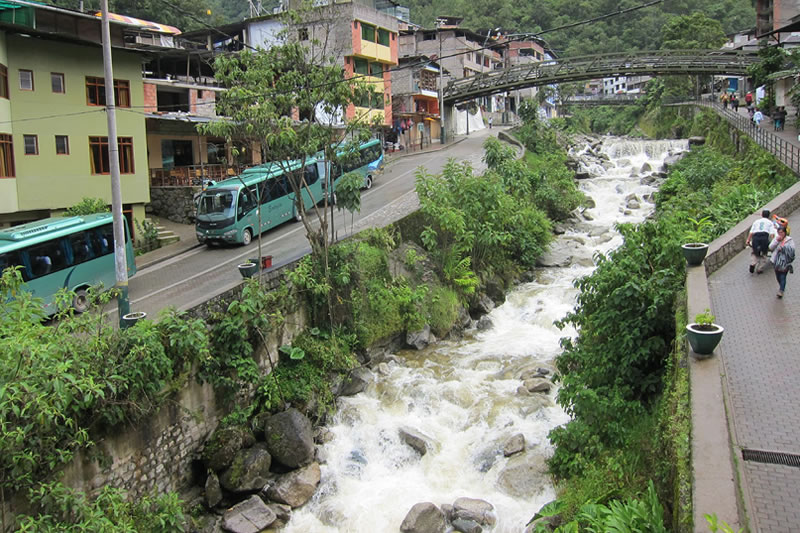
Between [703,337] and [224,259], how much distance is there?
1609cm

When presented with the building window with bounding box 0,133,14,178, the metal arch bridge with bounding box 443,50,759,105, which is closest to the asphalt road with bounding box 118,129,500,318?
the building window with bounding box 0,133,14,178

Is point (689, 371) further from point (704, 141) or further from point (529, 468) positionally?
point (704, 141)

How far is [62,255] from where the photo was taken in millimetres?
16578

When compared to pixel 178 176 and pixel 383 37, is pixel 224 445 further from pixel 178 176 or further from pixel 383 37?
pixel 383 37

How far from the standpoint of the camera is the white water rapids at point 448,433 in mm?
12102

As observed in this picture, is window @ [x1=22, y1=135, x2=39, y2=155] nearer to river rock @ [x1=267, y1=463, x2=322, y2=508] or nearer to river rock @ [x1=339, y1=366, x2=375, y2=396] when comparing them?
river rock @ [x1=339, y1=366, x2=375, y2=396]

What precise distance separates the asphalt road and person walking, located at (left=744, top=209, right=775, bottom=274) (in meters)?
11.4

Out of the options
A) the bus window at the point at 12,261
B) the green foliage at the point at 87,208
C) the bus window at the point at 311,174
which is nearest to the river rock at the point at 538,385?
the bus window at the point at 12,261

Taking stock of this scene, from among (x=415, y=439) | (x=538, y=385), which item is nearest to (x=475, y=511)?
(x=415, y=439)

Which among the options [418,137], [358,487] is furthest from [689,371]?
[418,137]

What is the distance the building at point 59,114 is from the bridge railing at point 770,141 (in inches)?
958

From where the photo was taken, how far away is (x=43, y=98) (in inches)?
890

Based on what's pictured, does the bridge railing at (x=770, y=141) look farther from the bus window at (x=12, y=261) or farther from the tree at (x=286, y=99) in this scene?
the bus window at (x=12, y=261)

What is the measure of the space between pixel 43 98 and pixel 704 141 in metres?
36.5
